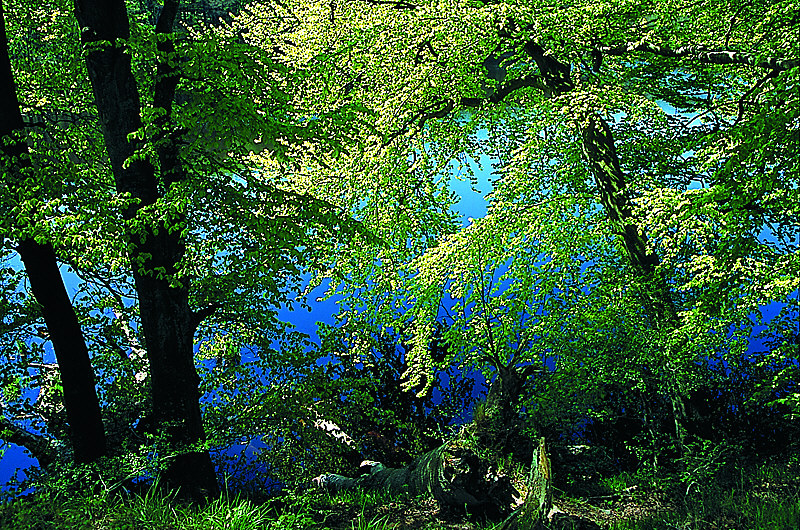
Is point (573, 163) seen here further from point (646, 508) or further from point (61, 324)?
point (61, 324)

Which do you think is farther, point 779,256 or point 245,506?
point 779,256

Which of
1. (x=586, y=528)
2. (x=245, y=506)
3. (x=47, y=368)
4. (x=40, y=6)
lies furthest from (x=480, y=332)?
(x=40, y=6)

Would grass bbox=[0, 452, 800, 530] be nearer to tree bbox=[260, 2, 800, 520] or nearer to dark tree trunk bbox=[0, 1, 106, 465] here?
dark tree trunk bbox=[0, 1, 106, 465]

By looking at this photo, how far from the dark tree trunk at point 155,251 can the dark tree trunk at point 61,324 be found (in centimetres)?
73

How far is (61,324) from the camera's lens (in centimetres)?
691

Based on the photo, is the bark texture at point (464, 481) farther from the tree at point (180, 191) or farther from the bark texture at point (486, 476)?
the tree at point (180, 191)

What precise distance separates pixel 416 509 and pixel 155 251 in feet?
13.9

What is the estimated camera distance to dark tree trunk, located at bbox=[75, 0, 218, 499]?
23.9ft

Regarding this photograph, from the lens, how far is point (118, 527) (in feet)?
16.7

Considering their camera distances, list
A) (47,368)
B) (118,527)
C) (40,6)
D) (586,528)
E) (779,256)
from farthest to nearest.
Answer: (40,6), (47,368), (779,256), (586,528), (118,527)

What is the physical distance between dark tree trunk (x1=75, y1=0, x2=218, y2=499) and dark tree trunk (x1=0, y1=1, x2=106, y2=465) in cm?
73

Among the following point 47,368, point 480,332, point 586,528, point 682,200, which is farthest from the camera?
point 480,332

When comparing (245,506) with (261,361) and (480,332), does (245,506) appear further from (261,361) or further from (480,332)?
(480,332)

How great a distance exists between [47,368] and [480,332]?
6.21 meters
